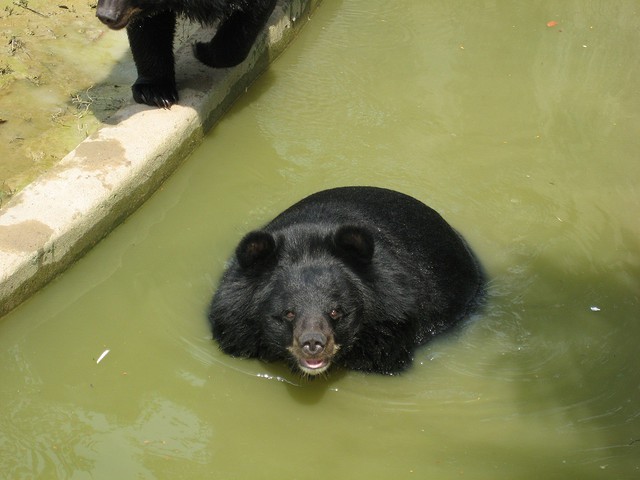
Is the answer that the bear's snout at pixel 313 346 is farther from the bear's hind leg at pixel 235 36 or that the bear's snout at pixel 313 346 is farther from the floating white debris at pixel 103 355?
the bear's hind leg at pixel 235 36

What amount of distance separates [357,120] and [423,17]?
2245 mm

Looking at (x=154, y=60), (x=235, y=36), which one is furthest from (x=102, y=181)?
(x=235, y=36)

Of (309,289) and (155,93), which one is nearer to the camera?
(309,289)

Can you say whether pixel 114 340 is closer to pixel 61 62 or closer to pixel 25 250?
pixel 25 250

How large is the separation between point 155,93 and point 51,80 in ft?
3.68

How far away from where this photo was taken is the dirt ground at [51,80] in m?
6.95

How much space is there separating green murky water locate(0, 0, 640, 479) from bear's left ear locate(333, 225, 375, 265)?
30.1 inches

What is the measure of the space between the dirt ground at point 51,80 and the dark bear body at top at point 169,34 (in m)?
0.41

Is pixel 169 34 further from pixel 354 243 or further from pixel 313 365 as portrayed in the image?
pixel 313 365

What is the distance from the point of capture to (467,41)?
930 centimetres

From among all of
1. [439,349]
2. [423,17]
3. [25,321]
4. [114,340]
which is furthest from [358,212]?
[423,17]

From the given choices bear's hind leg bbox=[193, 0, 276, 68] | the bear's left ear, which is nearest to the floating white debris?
the bear's left ear

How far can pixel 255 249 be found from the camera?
5266 mm

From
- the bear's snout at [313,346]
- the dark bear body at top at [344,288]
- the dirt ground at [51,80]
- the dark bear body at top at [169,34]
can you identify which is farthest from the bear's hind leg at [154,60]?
the bear's snout at [313,346]
